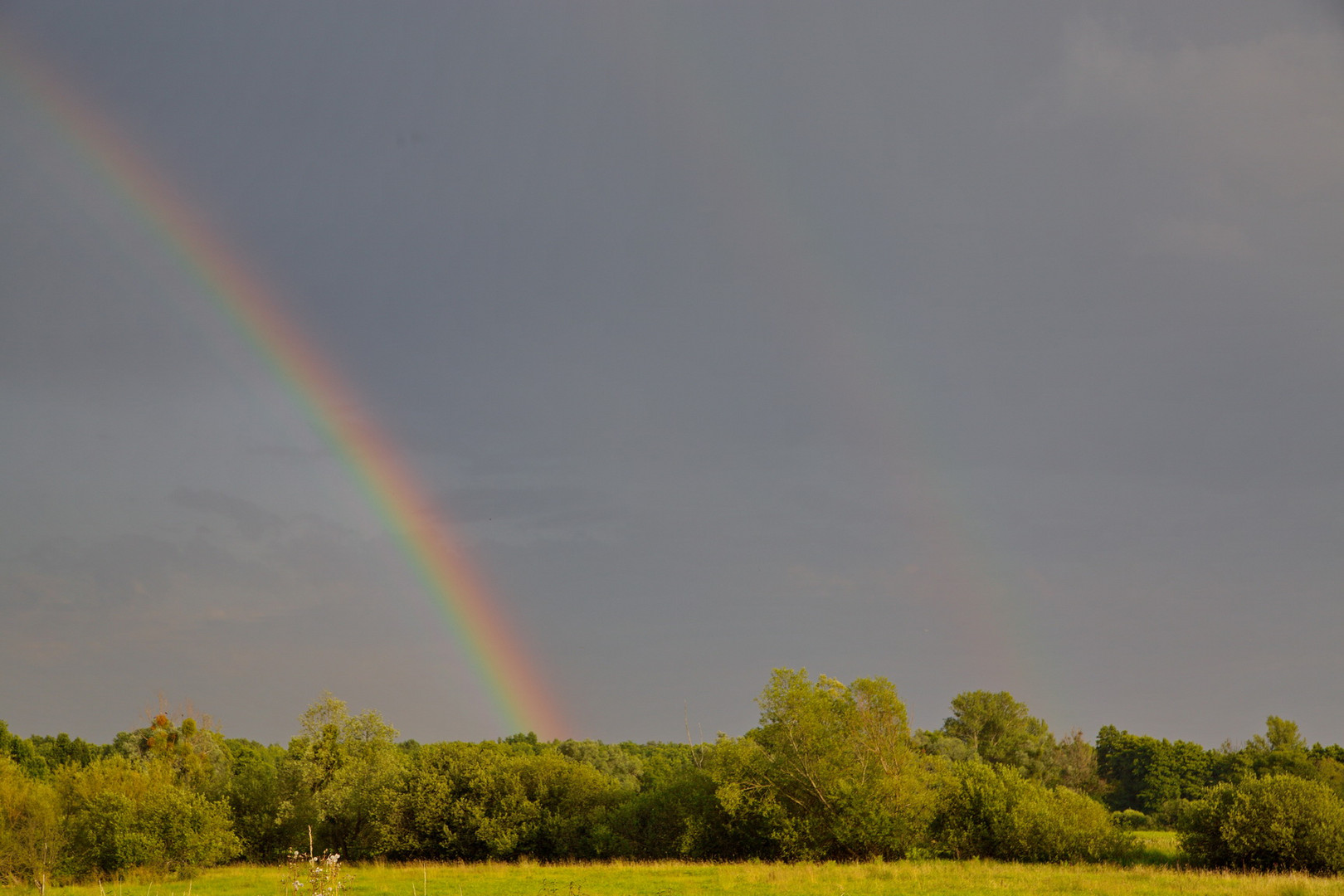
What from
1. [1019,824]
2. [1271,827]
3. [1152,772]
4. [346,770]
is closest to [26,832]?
[346,770]

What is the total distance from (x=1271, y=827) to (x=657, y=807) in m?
Result: 30.4

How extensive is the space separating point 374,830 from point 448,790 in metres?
5.45

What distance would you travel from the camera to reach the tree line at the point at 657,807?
44.0m

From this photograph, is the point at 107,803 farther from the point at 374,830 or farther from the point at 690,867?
the point at 690,867

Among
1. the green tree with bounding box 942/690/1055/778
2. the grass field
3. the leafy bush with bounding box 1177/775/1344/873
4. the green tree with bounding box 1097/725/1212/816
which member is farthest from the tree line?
the green tree with bounding box 942/690/1055/778

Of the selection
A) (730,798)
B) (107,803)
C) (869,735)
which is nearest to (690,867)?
(730,798)

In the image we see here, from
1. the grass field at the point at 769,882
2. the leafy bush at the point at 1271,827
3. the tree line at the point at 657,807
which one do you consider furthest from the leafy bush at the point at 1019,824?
the leafy bush at the point at 1271,827

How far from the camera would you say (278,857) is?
58875mm

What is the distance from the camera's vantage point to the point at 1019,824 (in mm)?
45344

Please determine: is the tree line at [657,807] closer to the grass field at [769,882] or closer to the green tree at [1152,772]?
the grass field at [769,882]

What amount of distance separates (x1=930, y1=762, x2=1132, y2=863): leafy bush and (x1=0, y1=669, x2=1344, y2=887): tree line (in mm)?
90

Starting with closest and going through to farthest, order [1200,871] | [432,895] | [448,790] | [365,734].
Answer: [432,895], [1200,871], [448,790], [365,734]

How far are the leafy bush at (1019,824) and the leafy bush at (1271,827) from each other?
4209 millimetres

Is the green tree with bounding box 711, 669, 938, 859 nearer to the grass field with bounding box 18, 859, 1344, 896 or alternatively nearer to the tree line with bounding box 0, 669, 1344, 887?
the tree line with bounding box 0, 669, 1344, 887
